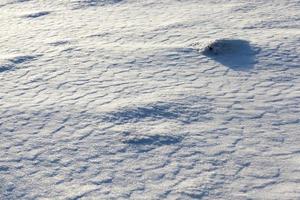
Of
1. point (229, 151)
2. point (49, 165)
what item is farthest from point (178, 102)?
point (49, 165)

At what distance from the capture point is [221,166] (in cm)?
311

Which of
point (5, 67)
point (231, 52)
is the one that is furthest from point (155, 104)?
point (5, 67)

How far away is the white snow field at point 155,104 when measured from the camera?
3.03 meters

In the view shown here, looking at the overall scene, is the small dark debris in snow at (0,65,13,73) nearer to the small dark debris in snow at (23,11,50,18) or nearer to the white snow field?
the white snow field

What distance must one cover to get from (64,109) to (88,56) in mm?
1141

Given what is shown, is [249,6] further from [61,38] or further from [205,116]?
[205,116]

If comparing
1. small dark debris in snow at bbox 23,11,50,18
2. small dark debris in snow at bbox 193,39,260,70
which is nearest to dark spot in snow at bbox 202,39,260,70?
small dark debris in snow at bbox 193,39,260,70

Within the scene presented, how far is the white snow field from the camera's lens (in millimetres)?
3031

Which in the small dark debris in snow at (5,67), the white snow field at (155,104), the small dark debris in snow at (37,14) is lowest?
the white snow field at (155,104)

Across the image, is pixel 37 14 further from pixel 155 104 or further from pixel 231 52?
pixel 155 104

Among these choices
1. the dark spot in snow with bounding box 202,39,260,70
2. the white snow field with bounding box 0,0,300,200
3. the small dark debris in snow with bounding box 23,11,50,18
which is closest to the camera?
the white snow field with bounding box 0,0,300,200

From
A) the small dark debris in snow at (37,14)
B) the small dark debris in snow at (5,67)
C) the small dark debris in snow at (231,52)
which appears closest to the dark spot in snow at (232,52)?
the small dark debris in snow at (231,52)

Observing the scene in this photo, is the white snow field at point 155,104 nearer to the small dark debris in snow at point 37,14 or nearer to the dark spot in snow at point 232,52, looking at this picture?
the dark spot in snow at point 232,52

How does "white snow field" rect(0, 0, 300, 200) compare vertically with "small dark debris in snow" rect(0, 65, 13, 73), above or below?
below
